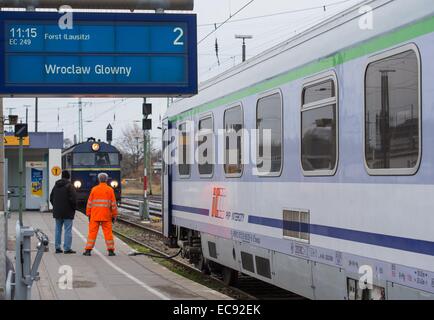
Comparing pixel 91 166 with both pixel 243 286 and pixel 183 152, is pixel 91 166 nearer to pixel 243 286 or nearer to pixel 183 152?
pixel 183 152

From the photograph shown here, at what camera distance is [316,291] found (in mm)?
7773

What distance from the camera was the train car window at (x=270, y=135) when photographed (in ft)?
29.1

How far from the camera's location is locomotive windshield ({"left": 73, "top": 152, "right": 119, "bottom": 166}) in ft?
112

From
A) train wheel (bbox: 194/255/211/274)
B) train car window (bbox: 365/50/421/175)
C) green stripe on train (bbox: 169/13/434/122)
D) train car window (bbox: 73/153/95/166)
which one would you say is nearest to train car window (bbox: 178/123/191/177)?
train wheel (bbox: 194/255/211/274)

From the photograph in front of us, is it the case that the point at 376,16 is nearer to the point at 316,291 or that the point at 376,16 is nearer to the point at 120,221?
the point at 316,291

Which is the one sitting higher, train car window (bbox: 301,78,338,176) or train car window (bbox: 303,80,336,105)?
train car window (bbox: 303,80,336,105)

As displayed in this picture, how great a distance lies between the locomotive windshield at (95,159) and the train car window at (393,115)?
28482 millimetres

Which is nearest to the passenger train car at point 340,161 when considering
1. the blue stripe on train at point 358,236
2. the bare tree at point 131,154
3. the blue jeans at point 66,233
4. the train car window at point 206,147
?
the blue stripe on train at point 358,236

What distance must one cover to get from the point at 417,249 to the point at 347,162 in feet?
4.83

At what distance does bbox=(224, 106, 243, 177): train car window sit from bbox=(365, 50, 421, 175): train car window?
3776mm

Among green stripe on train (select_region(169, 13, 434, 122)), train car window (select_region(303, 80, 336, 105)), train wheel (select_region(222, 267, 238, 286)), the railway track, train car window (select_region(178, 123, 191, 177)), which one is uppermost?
green stripe on train (select_region(169, 13, 434, 122))

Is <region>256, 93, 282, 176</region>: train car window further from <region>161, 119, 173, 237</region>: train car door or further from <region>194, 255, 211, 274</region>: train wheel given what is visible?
<region>161, 119, 173, 237</region>: train car door

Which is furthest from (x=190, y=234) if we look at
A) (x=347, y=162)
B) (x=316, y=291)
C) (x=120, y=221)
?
(x=120, y=221)

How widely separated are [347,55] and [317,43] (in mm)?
823
